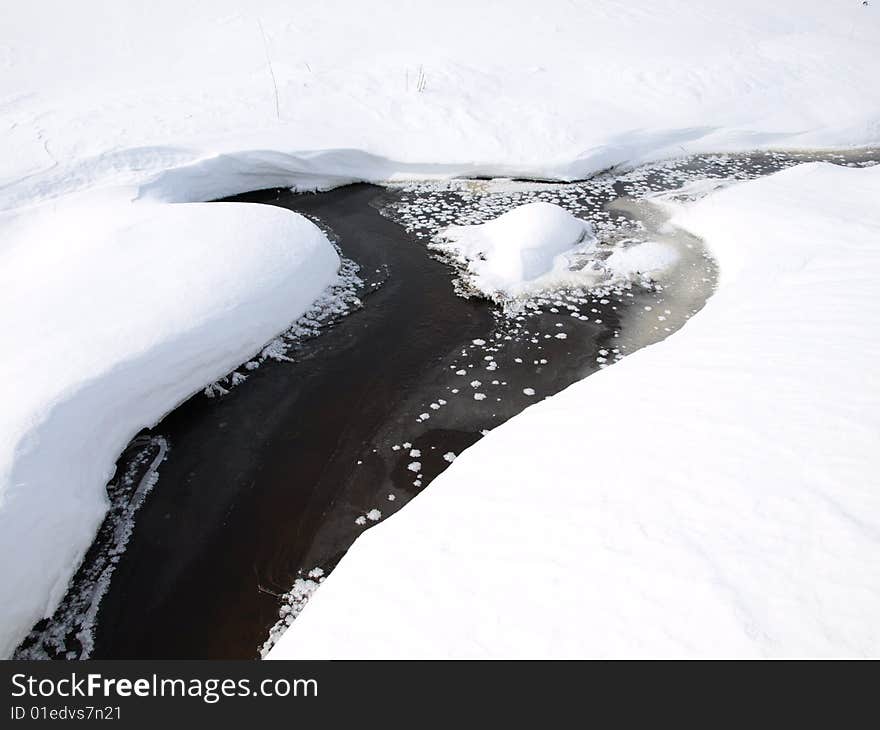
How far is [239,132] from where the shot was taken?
9250mm

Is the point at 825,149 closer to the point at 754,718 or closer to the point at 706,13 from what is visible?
the point at 706,13

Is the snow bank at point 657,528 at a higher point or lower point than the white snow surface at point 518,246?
higher

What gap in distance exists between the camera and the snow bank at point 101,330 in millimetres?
3617

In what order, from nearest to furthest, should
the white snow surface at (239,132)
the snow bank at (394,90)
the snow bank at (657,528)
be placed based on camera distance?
the snow bank at (657,528)
the white snow surface at (239,132)
the snow bank at (394,90)

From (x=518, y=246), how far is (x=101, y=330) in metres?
4.38

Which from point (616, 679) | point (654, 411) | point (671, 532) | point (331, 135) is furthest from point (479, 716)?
point (331, 135)

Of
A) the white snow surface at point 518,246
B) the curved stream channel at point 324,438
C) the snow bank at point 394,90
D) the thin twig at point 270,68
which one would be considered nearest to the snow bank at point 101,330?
the curved stream channel at point 324,438

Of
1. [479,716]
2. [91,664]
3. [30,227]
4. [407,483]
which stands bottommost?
[407,483]

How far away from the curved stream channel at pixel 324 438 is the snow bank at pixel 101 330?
0.78 feet

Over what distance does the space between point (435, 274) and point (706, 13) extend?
514 inches

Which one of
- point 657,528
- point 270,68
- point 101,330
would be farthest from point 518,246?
point 270,68

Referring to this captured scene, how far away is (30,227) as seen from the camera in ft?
21.8

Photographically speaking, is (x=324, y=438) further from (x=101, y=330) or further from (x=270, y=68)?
(x=270, y=68)

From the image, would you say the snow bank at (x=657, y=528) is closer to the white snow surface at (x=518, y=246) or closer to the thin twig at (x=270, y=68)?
the white snow surface at (x=518, y=246)
